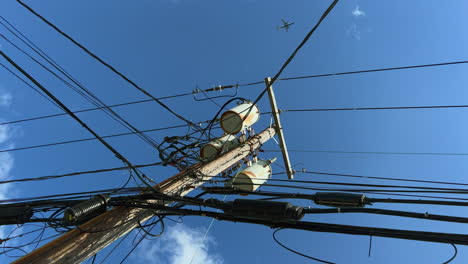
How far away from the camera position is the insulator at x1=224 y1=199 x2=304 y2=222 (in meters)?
3.41

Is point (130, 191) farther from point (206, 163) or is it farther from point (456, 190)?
point (456, 190)

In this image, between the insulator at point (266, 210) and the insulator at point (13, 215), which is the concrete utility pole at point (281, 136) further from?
the insulator at point (13, 215)

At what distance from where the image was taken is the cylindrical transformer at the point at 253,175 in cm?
770

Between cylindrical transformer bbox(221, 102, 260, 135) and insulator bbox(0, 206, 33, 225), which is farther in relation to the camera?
cylindrical transformer bbox(221, 102, 260, 135)

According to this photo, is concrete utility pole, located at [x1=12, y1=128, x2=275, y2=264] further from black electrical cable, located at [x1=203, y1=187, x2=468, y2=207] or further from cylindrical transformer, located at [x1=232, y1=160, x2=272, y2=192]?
cylindrical transformer, located at [x1=232, y1=160, x2=272, y2=192]

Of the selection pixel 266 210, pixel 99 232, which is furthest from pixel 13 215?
pixel 266 210

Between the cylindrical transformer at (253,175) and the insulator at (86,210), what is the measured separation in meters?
3.39

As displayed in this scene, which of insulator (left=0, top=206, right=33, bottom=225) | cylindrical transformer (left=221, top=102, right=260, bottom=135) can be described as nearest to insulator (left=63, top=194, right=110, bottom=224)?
insulator (left=0, top=206, right=33, bottom=225)

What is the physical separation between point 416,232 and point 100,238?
321cm

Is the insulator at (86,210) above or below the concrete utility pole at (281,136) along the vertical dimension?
below

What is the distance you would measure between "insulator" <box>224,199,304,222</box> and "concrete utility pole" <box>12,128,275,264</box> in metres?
1.39

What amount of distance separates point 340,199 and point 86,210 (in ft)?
10.0

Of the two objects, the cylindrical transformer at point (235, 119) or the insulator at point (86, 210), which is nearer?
the insulator at point (86, 210)


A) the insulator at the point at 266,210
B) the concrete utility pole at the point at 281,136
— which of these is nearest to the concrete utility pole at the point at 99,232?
the insulator at the point at 266,210
